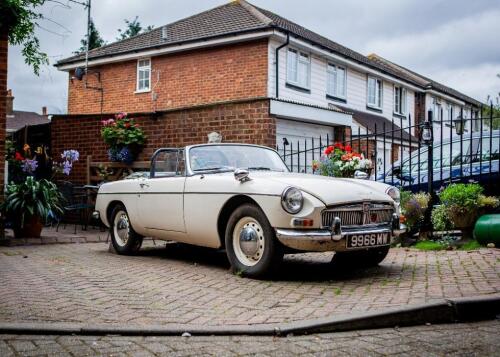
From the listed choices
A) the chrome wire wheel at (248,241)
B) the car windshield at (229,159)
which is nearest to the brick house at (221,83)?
the car windshield at (229,159)

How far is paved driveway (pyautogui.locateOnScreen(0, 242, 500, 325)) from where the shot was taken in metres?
4.18

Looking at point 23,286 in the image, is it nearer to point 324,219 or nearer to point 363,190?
point 324,219

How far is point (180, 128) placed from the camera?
11.2 m

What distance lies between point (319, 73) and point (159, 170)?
45.1 feet

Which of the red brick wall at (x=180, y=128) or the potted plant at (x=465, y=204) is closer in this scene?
the potted plant at (x=465, y=204)

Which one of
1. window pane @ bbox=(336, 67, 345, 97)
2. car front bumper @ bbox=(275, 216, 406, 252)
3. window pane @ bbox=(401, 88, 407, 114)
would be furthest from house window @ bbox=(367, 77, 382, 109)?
car front bumper @ bbox=(275, 216, 406, 252)

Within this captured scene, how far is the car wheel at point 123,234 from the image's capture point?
760 centimetres

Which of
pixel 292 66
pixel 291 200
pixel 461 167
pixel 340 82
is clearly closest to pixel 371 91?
pixel 340 82

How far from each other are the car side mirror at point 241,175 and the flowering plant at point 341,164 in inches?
143

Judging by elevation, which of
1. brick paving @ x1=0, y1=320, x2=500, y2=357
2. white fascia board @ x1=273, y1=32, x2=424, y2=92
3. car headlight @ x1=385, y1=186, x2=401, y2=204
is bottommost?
brick paving @ x1=0, y1=320, x2=500, y2=357

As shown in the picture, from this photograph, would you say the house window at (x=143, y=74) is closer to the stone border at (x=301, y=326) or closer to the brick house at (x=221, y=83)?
the brick house at (x=221, y=83)

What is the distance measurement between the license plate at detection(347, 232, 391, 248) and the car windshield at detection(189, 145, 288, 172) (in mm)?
1674

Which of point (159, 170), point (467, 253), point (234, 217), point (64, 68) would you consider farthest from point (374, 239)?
point (64, 68)

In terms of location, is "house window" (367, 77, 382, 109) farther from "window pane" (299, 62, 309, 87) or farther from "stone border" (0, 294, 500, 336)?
"stone border" (0, 294, 500, 336)
